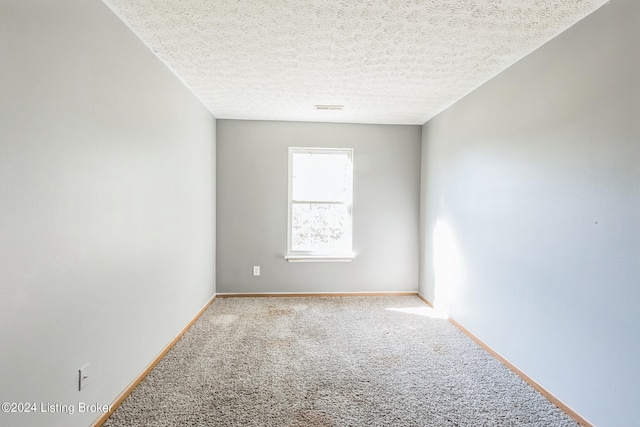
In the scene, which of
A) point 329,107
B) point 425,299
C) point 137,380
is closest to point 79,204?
point 137,380

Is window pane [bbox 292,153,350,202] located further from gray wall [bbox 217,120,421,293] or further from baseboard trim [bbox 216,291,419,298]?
baseboard trim [bbox 216,291,419,298]

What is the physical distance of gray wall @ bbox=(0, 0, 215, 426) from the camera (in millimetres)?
1201

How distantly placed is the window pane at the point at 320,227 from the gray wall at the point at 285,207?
15 cm

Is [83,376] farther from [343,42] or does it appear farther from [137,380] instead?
[343,42]

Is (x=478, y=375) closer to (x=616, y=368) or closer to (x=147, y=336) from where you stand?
(x=616, y=368)

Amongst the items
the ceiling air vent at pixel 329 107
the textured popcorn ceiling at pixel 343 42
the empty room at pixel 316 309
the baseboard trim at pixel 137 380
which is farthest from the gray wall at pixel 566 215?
the baseboard trim at pixel 137 380

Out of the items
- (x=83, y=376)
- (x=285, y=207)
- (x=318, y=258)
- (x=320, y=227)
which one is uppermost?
(x=285, y=207)

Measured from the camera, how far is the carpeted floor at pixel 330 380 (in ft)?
5.93

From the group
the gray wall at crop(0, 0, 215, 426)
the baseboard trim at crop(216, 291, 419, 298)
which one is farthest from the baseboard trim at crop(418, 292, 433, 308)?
the gray wall at crop(0, 0, 215, 426)

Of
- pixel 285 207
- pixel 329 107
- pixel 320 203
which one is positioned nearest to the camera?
pixel 329 107

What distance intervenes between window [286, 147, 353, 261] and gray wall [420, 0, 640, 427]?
166 centimetres

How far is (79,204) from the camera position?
1.54 meters

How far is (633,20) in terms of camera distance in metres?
1.54

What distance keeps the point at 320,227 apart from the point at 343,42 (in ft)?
8.37
